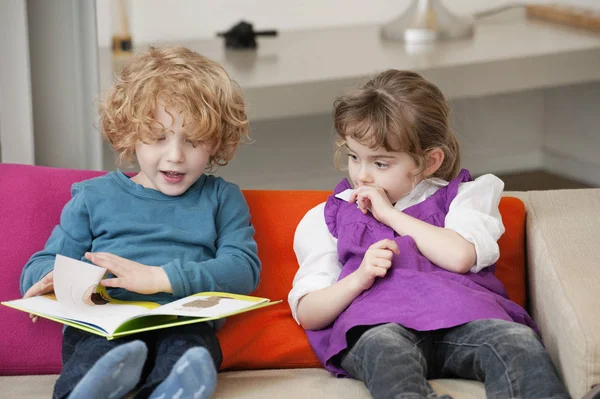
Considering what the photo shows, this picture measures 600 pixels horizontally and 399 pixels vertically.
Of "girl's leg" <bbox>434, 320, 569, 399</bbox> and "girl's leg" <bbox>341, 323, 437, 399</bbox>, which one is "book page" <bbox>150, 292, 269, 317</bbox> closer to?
"girl's leg" <bbox>341, 323, 437, 399</bbox>

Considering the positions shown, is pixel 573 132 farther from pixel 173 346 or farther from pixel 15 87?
pixel 173 346

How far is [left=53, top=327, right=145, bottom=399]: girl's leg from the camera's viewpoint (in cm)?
151

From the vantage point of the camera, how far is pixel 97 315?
1.57 metres

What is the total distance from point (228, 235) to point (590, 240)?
2.22 feet

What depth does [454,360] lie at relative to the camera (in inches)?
63.0

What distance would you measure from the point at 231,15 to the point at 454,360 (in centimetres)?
233

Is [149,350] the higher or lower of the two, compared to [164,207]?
lower

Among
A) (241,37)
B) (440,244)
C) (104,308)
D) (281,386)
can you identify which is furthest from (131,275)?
(241,37)

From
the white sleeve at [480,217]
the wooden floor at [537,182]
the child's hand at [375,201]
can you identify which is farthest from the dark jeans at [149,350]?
the wooden floor at [537,182]

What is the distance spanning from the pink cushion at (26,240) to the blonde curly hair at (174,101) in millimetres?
181

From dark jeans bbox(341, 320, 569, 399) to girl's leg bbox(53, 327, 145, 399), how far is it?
0.37m

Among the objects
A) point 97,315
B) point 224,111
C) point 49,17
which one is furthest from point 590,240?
point 49,17

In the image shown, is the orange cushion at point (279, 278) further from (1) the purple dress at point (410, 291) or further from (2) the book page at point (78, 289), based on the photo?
(2) the book page at point (78, 289)

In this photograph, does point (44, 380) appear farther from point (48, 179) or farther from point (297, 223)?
point (297, 223)
